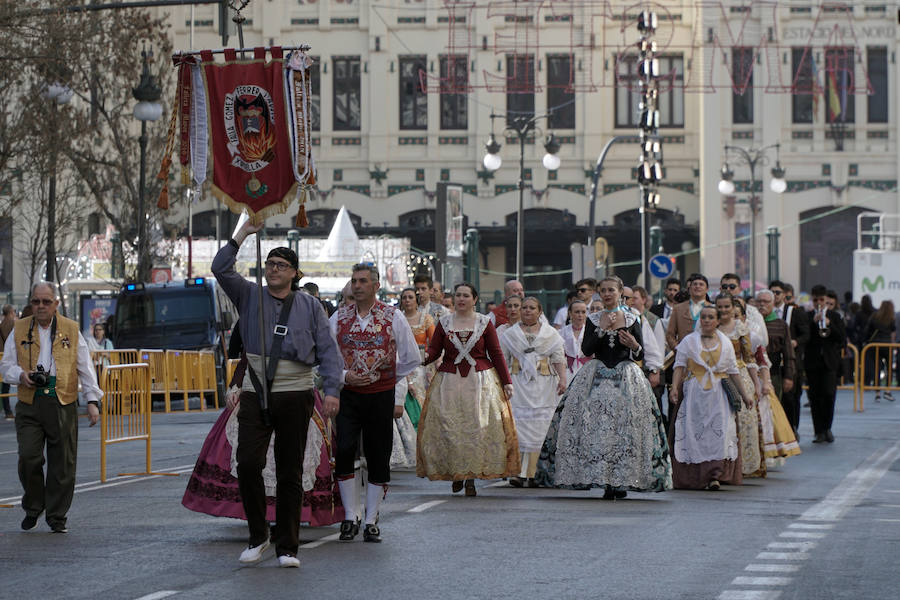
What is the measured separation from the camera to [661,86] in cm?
5253

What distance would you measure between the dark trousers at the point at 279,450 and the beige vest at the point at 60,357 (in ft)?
8.00

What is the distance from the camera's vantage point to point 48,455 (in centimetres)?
1228

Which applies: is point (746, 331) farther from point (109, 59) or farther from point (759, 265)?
point (759, 265)

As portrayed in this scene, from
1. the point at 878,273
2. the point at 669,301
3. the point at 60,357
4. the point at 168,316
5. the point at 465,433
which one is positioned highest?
the point at 878,273

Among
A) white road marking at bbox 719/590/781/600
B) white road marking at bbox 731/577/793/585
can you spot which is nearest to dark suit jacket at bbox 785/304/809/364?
white road marking at bbox 731/577/793/585

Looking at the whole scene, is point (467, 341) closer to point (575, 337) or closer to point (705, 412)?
point (705, 412)

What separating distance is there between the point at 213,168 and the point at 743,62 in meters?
41.8

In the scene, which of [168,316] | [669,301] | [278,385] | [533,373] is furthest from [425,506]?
[168,316]

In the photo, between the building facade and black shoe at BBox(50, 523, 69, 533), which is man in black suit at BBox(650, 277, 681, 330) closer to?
Answer: black shoe at BBox(50, 523, 69, 533)

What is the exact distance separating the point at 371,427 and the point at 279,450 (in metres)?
1.46

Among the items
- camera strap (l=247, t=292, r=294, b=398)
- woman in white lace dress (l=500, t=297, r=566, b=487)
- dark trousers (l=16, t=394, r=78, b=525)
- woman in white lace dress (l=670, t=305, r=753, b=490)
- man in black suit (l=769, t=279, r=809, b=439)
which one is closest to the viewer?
camera strap (l=247, t=292, r=294, b=398)

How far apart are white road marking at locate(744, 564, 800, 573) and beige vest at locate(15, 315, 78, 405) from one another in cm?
483

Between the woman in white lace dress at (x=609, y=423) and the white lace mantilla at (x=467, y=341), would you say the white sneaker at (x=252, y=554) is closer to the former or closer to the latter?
the white lace mantilla at (x=467, y=341)

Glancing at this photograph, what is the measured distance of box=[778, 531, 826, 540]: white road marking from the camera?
459 inches
